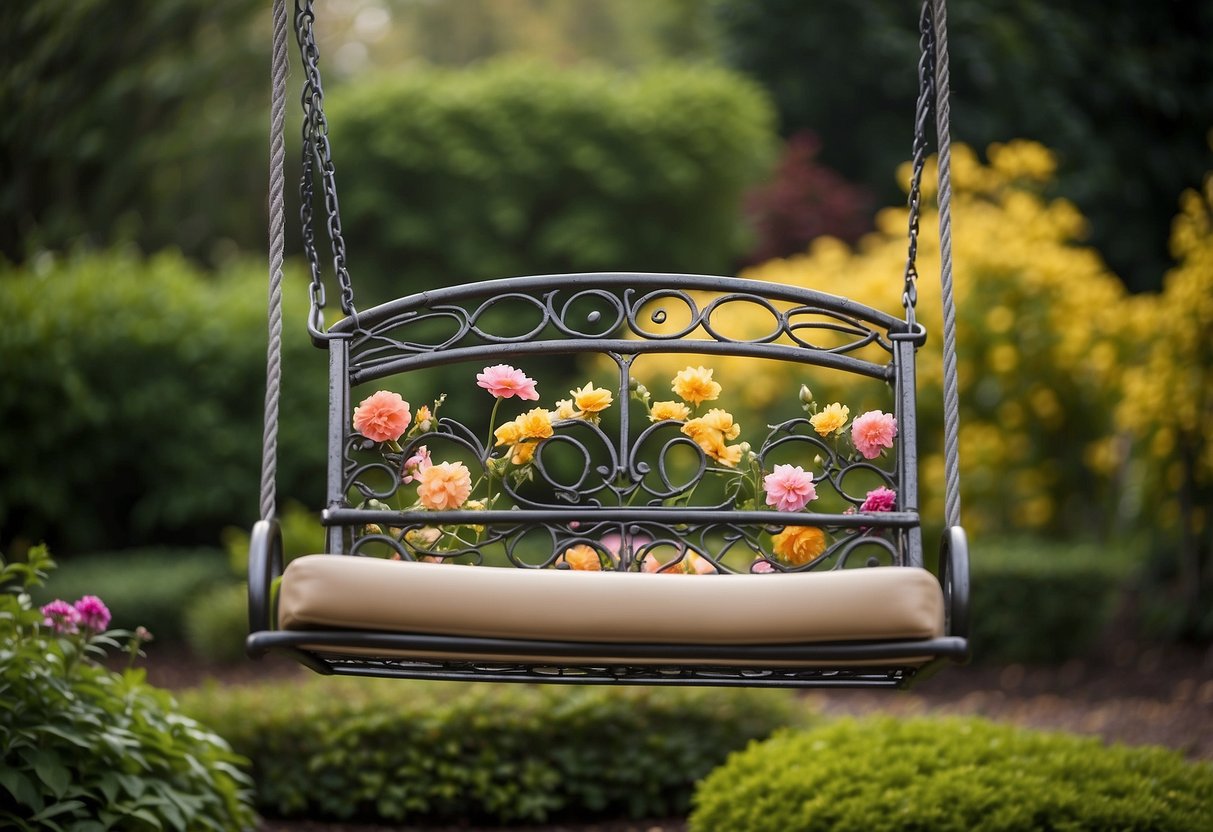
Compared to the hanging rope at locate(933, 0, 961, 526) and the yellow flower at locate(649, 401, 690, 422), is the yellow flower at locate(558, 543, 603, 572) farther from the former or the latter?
the hanging rope at locate(933, 0, 961, 526)

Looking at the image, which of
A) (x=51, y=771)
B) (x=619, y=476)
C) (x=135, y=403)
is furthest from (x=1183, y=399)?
(x=135, y=403)

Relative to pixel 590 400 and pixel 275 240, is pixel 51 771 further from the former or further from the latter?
pixel 590 400

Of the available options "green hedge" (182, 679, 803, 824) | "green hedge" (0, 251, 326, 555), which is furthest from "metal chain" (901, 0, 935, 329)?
"green hedge" (0, 251, 326, 555)

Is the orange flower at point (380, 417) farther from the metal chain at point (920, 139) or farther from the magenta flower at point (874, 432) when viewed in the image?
the metal chain at point (920, 139)

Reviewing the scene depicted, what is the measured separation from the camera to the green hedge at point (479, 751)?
3359 mm

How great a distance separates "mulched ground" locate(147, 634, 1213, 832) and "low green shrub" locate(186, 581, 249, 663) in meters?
0.09

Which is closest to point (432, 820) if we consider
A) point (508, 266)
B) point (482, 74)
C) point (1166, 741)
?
point (1166, 741)

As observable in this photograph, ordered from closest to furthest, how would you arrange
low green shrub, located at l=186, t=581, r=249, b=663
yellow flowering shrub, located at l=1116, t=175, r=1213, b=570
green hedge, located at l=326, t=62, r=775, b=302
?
yellow flowering shrub, located at l=1116, t=175, r=1213, b=570, low green shrub, located at l=186, t=581, r=249, b=663, green hedge, located at l=326, t=62, r=775, b=302

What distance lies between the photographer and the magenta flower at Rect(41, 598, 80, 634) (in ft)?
8.46

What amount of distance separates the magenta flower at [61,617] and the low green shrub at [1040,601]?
4.03 m

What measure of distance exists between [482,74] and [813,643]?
8.35 meters

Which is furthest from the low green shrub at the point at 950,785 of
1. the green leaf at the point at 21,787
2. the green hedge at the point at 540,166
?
the green hedge at the point at 540,166

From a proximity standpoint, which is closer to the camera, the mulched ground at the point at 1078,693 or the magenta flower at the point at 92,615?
the magenta flower at the point at 92,615

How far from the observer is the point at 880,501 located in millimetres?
2330
